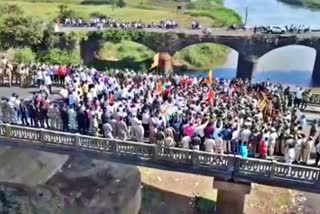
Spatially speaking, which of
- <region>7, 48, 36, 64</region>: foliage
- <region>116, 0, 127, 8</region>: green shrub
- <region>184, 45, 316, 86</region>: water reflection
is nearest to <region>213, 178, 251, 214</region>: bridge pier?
<region>7, 48, 36, 64</region>: foliage

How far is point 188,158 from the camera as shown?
15211mm

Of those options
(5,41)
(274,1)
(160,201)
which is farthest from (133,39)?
(274,1)

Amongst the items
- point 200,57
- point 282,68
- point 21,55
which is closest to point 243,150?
point 21,55

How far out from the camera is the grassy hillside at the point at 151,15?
49.1 metres

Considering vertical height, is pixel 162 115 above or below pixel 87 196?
above

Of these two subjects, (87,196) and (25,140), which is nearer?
(25,140)

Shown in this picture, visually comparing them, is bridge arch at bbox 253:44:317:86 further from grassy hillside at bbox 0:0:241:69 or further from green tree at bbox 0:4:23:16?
green tree at bbox 0:4:23:16

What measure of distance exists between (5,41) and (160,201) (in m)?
23.6

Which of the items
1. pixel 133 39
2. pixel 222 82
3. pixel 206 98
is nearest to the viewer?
pixel 206 98

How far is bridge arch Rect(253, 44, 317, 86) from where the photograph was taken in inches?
1821

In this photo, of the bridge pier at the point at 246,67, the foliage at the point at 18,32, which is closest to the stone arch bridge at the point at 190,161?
the foliage at the point at 18,32

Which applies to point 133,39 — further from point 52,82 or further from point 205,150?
point 205,150

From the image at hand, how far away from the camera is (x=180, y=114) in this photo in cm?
1666

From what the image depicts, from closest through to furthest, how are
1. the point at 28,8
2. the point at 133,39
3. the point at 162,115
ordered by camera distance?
the point at 162,115 → the point at 133,39 → the point at 28,8
